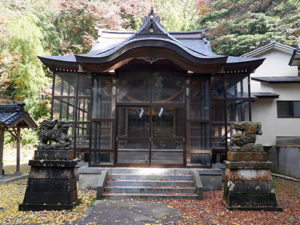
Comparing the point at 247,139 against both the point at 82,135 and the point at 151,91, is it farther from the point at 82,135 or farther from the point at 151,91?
the point at 82,135

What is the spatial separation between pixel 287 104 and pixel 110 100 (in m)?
8.98

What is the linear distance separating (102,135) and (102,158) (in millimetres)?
820

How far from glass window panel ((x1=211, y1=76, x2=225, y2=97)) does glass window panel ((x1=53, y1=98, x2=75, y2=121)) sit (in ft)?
18.8

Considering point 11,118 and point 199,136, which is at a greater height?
point 11,118

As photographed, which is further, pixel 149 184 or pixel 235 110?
pixel 235 110

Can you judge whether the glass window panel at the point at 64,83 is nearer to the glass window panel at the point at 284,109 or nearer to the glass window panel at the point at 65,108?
the glass window panel at the point at 65,108

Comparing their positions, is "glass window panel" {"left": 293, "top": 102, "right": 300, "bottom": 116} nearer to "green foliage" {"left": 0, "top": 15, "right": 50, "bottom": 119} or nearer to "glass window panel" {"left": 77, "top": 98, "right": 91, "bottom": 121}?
"glass window panel" {"left": 77, "top": 98, "right": 91, "bottom": 121}

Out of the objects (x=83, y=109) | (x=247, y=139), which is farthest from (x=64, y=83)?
(x=247, y=139)

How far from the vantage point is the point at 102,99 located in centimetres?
761

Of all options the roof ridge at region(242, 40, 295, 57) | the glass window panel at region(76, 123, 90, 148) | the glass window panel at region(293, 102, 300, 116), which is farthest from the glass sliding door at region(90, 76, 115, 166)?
the roof ridge at region(242, 40, 295, 57)

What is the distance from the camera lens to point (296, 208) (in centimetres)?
503

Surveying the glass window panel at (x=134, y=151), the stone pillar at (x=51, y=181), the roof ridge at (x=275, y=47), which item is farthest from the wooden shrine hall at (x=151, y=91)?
the roof ridge at (x=275, y=47)

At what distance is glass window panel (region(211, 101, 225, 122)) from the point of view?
827 centimetres

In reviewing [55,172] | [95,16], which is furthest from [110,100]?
[95,16]
